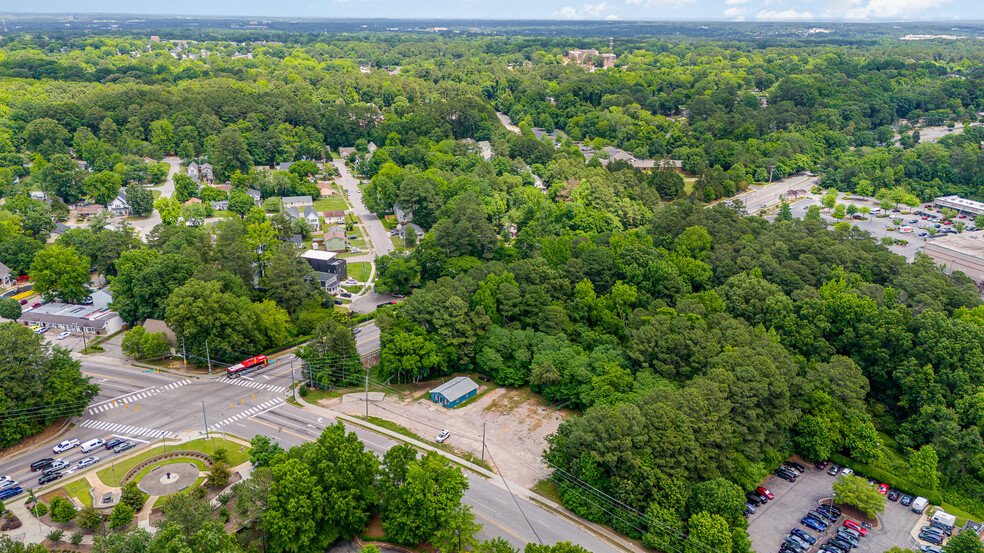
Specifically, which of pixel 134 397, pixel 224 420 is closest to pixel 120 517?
pixel 224 420

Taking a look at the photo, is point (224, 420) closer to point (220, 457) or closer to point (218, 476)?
point (220, 457)

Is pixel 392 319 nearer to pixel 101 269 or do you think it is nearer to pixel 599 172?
pixel 101 269

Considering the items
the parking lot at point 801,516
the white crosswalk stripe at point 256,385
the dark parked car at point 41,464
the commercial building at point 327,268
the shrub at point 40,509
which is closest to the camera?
the shrub at point 40,509

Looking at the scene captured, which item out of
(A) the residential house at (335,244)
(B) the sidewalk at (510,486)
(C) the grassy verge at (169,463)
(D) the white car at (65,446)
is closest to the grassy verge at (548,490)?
(B) the sidewalk at (510,486)

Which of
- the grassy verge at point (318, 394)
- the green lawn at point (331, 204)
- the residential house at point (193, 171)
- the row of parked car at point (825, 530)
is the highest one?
the residential house at point (193, 171)

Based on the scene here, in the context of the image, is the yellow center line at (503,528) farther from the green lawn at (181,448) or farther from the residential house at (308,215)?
the residential house at (308,215)

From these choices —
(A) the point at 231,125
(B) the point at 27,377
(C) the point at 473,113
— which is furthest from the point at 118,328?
(C) the point at 473,113

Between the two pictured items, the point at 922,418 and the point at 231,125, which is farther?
the point at 231,125
